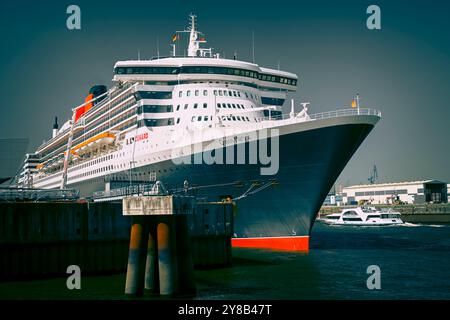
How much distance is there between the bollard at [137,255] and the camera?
1891 centimetres

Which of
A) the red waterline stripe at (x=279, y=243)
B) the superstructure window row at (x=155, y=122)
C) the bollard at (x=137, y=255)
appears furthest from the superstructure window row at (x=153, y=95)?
the bollard at (x=137, y=255)

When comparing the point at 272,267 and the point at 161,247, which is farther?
the point at 272,267

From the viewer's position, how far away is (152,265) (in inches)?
769

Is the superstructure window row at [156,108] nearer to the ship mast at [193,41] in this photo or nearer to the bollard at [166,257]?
the ship mast at [193,41]

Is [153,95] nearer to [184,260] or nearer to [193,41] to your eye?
[193,41]

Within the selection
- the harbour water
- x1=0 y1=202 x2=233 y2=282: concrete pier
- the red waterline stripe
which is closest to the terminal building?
the harbour water

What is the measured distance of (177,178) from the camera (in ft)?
108

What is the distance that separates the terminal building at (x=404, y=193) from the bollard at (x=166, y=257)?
10328cm

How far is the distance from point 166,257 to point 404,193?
356 feet
